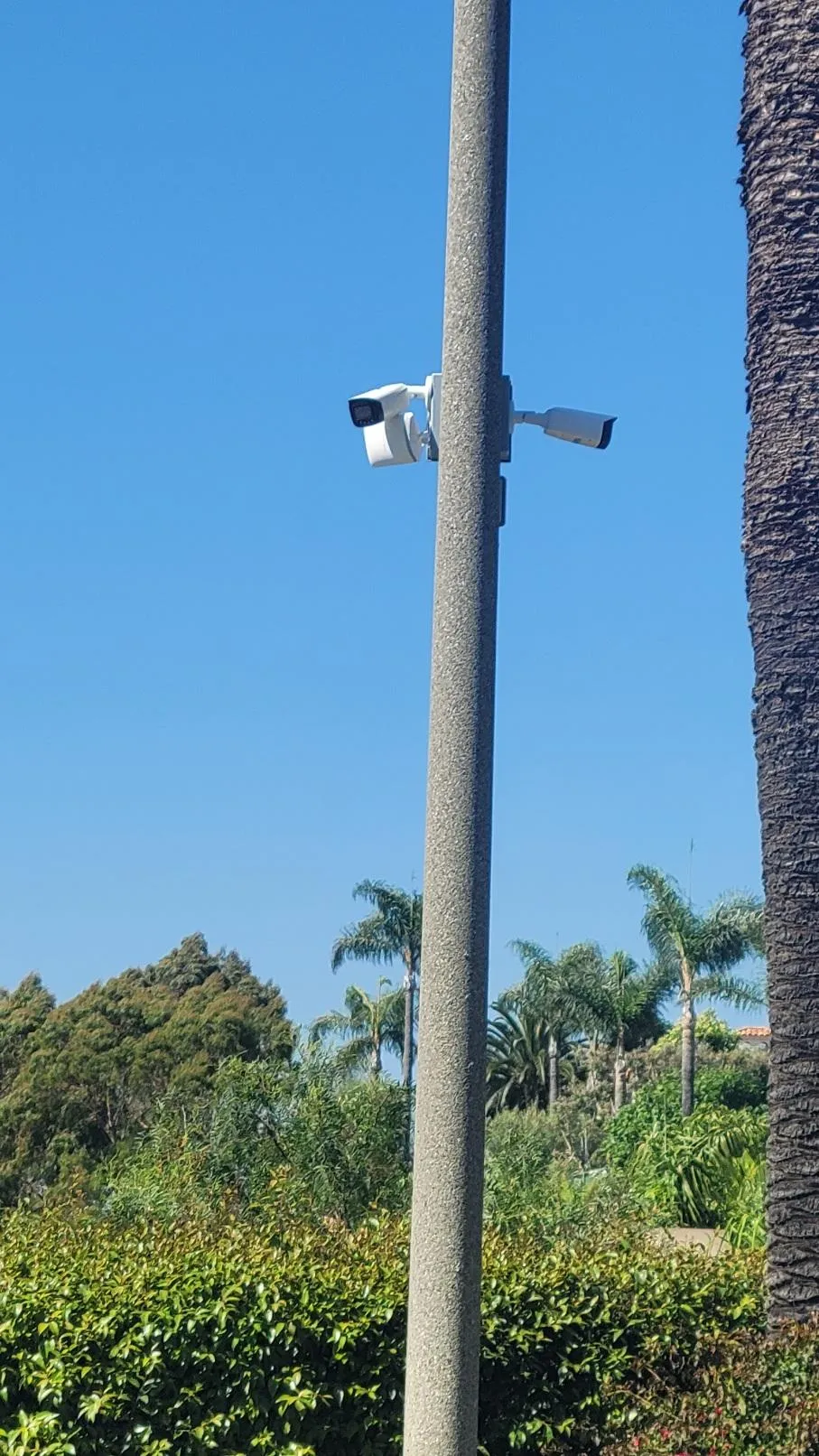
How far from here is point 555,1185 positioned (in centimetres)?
1138

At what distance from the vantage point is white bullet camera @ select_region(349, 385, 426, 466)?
518 centimetres

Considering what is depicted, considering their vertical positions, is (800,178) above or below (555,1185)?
above

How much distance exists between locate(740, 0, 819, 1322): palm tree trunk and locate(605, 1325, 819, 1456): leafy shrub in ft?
2.00

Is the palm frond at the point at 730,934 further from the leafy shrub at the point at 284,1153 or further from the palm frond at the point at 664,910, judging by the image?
the leafy shrub at the point at 284,1153

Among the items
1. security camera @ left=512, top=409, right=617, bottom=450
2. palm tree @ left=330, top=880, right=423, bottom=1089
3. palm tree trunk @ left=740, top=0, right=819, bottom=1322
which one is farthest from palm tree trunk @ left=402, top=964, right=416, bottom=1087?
security camera @ left=512, top=409, right=617, bottom=450

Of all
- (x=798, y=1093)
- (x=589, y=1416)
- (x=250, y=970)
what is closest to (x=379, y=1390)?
(x=589, y=1416)

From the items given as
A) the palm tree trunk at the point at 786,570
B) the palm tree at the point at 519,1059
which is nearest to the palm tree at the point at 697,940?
the palm tree at the point at 519,1059

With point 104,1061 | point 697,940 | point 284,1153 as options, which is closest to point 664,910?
point 697,940

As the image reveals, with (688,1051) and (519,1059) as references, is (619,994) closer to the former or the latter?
(688,1051)

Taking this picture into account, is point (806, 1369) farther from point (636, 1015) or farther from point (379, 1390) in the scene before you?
point (636, 1015)

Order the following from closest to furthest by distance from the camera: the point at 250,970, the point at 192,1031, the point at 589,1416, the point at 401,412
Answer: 1. the point at 401,412
2. the point at 589,1416
3. the point at 192,1031
4. the point at 250,970

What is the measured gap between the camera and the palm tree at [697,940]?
2952 centimetres

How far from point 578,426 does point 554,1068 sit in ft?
124

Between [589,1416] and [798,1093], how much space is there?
5.74 feet
